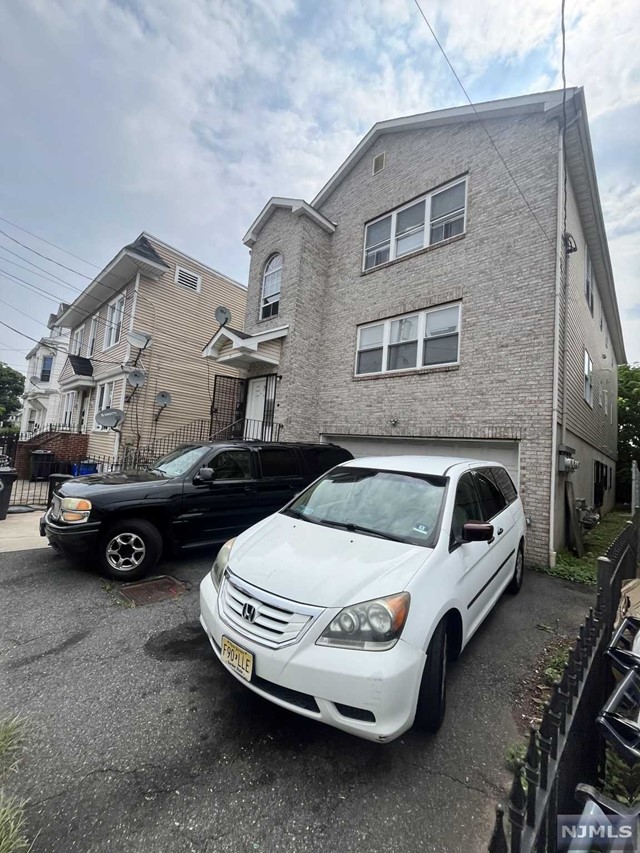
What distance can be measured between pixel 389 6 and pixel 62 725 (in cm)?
784

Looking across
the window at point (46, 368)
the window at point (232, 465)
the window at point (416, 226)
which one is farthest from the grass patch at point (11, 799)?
the window at point (46, 368)

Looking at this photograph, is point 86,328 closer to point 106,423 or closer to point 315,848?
point 106,423

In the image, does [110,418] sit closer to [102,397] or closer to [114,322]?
[102,397]

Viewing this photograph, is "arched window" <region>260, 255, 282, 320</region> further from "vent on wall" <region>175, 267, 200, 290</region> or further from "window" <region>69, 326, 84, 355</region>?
"window" <region>69, 326, 84, 355</region>

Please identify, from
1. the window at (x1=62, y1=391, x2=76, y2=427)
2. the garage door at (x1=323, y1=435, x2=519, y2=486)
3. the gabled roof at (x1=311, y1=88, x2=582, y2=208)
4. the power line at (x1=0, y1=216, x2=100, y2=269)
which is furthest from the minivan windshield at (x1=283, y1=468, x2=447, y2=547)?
the window at (x1=62, y1=391, x2=76, y2=427)

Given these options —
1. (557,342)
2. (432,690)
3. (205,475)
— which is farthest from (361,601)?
(557,342)

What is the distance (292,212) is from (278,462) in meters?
8.56

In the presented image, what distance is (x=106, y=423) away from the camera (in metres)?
11.2

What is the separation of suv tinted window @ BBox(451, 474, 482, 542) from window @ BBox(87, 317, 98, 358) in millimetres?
17728

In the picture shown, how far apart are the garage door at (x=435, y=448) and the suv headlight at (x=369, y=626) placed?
5.64 metres

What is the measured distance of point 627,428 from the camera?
21.9 meters

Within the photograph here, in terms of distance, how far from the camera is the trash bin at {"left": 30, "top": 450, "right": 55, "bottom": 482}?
1166 centimetres

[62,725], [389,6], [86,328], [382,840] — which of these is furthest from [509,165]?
[86,328]
